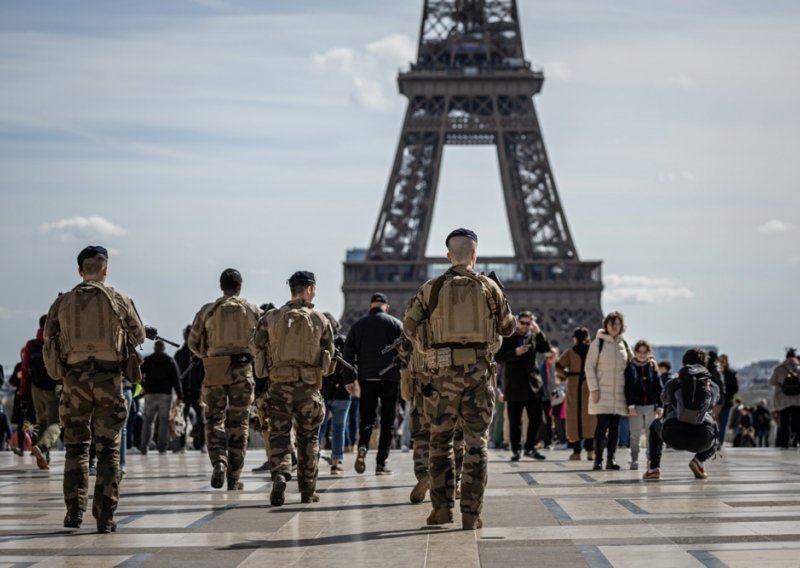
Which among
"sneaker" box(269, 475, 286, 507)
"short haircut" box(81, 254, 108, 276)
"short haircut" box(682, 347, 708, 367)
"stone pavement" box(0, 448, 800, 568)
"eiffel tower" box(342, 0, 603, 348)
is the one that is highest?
"eiffel tower" box(342, 0, 603, 348)

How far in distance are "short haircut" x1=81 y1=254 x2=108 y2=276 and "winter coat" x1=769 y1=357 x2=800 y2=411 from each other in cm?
1656

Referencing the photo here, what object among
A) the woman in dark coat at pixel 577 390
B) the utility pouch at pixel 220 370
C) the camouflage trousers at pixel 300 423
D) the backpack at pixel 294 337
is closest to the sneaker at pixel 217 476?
the utility pouch at pixel 220 370

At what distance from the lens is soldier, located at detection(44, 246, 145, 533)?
38.0ft

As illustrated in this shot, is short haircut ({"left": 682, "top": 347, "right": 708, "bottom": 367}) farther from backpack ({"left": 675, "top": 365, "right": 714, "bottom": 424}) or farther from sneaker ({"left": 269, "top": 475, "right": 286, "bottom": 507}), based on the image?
sneaker ({"left": 269, "top": 475, "right": 286, "bottom": 507})

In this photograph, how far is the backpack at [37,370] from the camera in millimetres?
19734

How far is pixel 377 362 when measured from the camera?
699 inches

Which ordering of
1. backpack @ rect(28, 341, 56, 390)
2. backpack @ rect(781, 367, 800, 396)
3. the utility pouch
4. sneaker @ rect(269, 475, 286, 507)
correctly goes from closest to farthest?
sneaker @ rect(269, 475, 286, 507)
the utility pouch
backpack @ rect(28, 341, 56, 390)
backpack @ rect(781, 367, 800, 396)

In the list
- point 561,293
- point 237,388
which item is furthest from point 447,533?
point 561,293

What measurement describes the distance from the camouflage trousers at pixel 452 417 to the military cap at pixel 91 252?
264cm

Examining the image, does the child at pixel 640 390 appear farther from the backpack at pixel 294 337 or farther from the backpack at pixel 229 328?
the backpack at pixel 294 337

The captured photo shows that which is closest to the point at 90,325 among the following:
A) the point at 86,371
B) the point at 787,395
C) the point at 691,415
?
the point at 86,371

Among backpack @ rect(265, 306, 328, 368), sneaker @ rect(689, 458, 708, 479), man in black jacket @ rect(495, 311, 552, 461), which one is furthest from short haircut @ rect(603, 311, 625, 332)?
backpack @ rect(265, 306, 328, 368)

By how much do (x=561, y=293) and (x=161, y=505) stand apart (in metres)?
67.9

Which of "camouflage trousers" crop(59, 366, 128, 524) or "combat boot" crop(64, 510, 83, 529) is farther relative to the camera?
"camouflage trousers" crop(59, 366, 128, 524)
